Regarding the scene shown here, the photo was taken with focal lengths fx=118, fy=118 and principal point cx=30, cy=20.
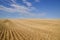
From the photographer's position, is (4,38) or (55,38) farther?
(55,38)

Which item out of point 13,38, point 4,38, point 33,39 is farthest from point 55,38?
point 4,38

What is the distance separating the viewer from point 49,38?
6828 mm

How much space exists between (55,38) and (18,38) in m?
2.19

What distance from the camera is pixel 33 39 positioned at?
648 centimetres

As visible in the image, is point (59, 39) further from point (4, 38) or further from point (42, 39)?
point (4, 38)

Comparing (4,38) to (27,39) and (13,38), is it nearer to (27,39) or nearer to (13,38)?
(13,38)

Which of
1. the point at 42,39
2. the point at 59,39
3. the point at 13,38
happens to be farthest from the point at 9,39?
the point at 59,39

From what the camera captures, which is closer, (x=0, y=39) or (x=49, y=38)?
(x=0, y=39)

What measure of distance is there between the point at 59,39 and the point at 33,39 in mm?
1548

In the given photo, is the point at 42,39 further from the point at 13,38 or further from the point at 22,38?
the point at 13,38

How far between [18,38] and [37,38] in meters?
1.09

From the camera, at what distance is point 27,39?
6.39 m

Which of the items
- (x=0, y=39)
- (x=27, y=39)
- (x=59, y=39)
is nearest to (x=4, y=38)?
(x=0, y=39)

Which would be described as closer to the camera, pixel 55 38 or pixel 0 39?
pixel 0 39
